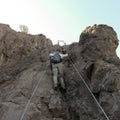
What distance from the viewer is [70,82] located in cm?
1346

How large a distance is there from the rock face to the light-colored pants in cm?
37

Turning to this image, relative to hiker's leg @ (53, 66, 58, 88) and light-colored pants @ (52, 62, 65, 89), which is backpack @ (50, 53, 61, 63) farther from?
hiker's leg @ (53, 66, 58, 88)

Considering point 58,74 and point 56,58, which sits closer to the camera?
point 58,74

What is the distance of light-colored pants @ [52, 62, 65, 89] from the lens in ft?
43.0

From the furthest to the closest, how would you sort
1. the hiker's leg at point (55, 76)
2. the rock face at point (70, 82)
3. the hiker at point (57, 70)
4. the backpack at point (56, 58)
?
the backpack at point (56, 58) < the hiker at point (57, 70) < the hiker's leg at point (55, 76) < the rock face at point (70, 82)

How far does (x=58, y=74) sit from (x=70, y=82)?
0.72 metres

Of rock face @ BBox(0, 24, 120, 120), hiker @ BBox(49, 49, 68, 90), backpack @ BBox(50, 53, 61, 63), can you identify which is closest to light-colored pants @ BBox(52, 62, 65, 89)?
hiker @ BBox(49, 49, 68, 90)

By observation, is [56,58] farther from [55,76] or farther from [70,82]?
[70,82]

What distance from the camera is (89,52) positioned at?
1480 cm

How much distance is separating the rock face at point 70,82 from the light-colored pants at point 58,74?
0.37m

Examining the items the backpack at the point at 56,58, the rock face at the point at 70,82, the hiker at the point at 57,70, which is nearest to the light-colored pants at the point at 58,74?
the hiker at the point at 57,70

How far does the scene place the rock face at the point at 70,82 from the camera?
1098 centimetres

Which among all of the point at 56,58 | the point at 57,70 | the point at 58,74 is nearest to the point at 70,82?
the point at 58,74

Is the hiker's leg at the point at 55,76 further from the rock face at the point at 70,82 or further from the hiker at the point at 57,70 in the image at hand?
the rock face at the point at 70,82
